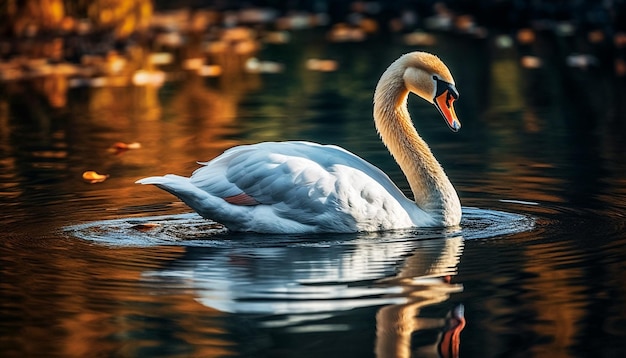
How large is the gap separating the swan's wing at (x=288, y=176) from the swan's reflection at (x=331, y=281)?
367 mm

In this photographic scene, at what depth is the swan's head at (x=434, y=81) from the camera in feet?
29.2

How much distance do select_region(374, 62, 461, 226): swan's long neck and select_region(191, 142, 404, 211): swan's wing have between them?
31 cm

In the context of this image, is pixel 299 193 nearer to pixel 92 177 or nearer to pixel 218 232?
pixel 218 232

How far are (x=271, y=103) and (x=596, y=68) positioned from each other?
5108mm

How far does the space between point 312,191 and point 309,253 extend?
1.95ft

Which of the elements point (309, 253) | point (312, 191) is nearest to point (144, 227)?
point (312, 191)

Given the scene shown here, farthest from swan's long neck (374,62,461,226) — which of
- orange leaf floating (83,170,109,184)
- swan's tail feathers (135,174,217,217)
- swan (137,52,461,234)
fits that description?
orange leaf floating (83,170,109,184)

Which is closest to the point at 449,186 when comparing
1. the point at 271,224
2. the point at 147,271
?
the point at 271,224

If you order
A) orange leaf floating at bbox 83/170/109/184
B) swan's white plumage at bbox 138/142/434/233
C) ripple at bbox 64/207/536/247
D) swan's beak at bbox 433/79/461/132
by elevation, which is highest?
swan's beak at bbox 433/79/461/132

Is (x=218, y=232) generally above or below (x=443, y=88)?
below

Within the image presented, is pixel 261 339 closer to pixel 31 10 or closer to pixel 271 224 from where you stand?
pixel 271 224

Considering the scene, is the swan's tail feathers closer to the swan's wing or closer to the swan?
the swan

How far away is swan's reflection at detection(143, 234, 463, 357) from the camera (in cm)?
627

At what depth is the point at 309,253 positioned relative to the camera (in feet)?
26.2
